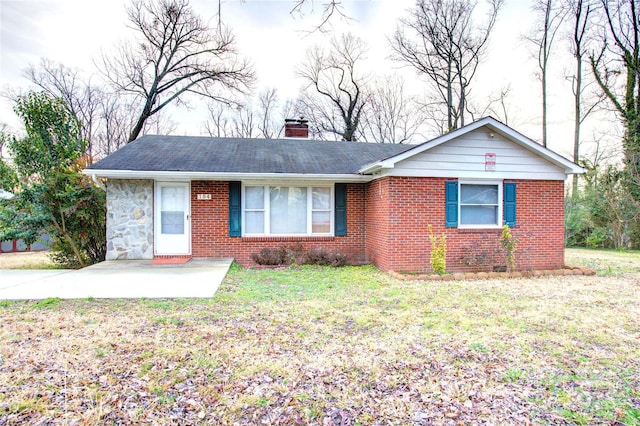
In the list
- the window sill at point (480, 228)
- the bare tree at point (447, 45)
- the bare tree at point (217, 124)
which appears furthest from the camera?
the bare tree at point (217, 124)

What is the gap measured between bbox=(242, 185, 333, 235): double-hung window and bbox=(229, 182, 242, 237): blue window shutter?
22 cm

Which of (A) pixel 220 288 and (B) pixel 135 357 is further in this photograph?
(A) pixel 220 288

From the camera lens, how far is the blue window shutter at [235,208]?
31.8 feet

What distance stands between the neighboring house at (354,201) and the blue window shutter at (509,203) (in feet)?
A: 0.08

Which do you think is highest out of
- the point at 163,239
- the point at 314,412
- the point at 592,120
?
the point at 592,120

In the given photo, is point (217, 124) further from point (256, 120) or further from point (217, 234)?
point (217, 234)

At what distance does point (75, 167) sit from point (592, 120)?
22726 millimetres

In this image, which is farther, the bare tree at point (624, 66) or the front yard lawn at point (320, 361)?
the bare tree at point (624, 66)

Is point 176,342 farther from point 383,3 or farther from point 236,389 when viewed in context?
point 383,3

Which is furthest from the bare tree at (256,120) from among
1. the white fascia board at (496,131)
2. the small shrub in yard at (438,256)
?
the small shrub in yard at (438,256)

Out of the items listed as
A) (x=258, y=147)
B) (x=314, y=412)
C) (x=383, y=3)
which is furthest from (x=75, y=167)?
(x=314, y=412)

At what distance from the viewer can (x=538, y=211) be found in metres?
9.16

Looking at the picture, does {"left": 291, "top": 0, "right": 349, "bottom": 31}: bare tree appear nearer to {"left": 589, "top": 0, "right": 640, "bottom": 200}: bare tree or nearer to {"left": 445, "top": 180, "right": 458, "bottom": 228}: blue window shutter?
{"left": 445, "top": 180, "right": 458, "bottom": 228}: blue window shutter

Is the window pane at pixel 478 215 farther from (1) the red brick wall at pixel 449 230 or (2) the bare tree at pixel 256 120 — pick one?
(2) the bare tree at pixel 256 120
